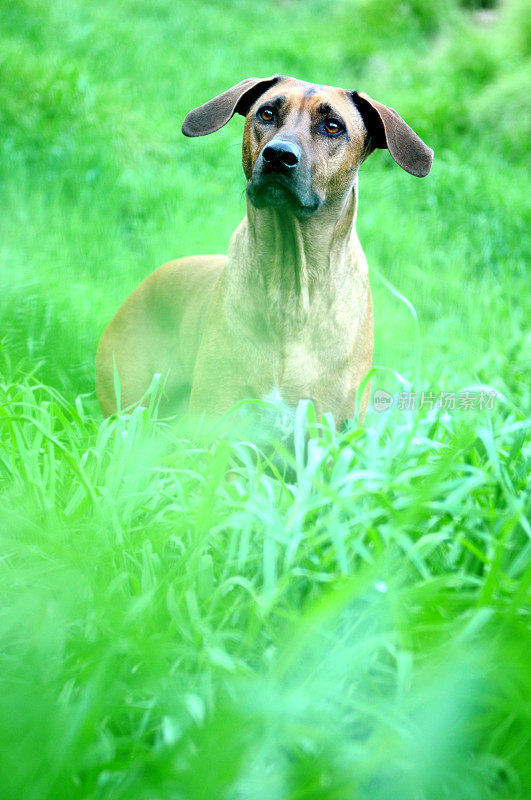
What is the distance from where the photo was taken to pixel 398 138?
96.7 inches

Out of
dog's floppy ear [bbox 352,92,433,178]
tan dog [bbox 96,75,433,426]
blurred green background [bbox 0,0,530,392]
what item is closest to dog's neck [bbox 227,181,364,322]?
tan dog [bbox 96,75,433,426]

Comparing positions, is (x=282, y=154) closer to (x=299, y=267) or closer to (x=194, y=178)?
(x=299, y=267)

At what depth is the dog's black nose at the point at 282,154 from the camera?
2125mm

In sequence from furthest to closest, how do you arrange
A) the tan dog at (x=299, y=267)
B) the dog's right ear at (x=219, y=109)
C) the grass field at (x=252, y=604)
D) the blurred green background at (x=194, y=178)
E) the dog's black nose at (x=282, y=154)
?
the blurred green background at (x=194, y=178), the dog's right ear at (x=219, y=109), the tan dog at (x=299, y=267), the dog's black nose at (x=282, y=154), the grass field at (x=252, y=604)

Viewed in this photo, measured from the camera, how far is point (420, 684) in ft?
3.88

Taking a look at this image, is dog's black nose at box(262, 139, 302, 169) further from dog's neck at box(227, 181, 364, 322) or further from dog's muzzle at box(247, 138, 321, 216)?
dog's neck at box(227, 181, 364, 322)

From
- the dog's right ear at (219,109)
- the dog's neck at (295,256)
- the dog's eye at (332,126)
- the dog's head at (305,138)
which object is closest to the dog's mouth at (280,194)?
the dog's head at (305,138)

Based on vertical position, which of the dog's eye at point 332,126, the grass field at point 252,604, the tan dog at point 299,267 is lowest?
the grass field at point 252,604

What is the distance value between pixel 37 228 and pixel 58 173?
691mm

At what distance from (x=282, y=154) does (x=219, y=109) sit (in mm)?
546

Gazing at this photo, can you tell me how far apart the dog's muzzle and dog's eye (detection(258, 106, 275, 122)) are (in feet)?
0.87

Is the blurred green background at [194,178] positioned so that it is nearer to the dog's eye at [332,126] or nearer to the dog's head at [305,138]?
the dog's head at [305,138]

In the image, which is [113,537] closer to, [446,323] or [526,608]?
[526,608]

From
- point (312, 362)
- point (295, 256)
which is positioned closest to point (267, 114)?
point (295, 256)
